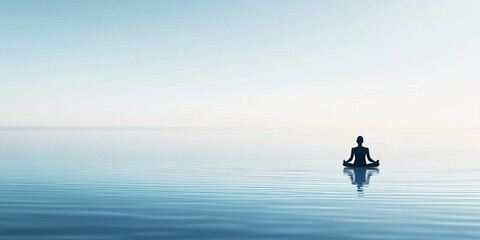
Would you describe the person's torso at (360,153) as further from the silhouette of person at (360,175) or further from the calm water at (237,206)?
the calm water at (237,206)

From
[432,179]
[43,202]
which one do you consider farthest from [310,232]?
[432,179]

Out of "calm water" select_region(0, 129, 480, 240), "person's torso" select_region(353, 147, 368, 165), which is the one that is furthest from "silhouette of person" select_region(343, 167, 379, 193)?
"person's torso" select_region(353, 147, 368, 165)

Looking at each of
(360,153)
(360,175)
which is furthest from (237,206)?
(360,153)

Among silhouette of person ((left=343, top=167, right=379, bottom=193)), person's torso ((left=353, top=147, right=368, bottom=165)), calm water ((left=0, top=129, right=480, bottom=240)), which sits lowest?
calm water ((left=0, top=129, right=480, bottom=240))

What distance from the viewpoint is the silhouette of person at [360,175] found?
22.4 meters

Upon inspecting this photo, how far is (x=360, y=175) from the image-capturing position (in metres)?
26.6

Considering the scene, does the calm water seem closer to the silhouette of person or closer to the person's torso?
the silhouette of person

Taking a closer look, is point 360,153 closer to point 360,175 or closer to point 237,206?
point 360,175

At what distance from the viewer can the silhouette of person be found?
2239 cm

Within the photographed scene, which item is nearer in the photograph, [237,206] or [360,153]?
[237,206]

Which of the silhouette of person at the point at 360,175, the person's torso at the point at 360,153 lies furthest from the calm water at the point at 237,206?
the person's torso at the point at 360,153

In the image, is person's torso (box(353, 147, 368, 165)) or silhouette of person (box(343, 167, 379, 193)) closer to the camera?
silhouette of person (box(343, 167, 379, 193))

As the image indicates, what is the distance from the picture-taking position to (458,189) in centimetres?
2114

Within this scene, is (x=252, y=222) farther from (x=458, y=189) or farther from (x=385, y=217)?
(x=458, y=189)
